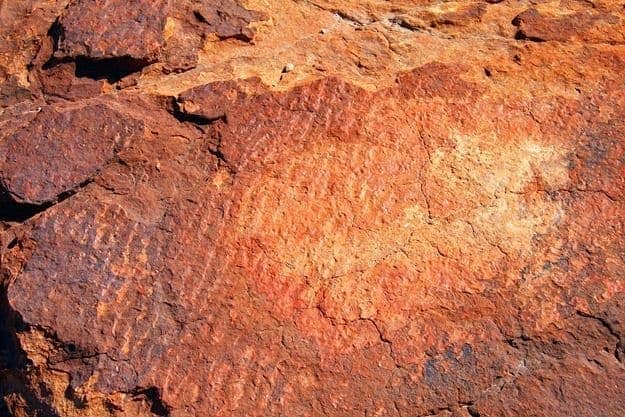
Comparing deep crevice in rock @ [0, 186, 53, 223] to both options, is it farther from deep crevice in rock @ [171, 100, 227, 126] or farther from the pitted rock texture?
deep crevice in rock @ [171, 100, 227, 126]

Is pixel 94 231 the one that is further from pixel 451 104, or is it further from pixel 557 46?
pixel 557 46

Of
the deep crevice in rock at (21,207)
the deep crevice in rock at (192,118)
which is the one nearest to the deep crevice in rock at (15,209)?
the deep crevice in rock at (21,207)

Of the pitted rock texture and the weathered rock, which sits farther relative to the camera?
the weathered rock

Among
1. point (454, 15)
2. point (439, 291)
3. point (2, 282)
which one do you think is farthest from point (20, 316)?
point (454, 15)

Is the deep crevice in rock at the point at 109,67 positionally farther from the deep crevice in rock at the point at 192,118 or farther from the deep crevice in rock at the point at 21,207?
the deep crevice in rock at the point at 21,207

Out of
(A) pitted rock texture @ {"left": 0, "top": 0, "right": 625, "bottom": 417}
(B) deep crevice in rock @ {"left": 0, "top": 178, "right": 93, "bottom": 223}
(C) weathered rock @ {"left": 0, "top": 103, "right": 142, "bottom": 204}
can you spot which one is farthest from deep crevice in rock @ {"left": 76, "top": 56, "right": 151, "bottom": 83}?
(B) deep crevice in rock @ {"left": 0, "top": 178, "right": 93, "bottom": 223}

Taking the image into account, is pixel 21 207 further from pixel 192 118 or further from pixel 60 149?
pixel 192 118

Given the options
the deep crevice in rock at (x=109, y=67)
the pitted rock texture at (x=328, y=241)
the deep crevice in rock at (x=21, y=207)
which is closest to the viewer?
the pitted rock texture at (x=328, y=241)

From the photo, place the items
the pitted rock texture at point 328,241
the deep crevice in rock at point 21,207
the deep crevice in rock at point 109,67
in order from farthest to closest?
the deep crevice in rock at point 109,67, the deep crevice in rock at point 21,207, the pitted rock texture at point 328,241

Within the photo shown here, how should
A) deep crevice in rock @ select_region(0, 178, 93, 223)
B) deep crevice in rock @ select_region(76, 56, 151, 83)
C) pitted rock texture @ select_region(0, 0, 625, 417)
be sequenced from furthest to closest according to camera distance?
1. deep crevice in rock @ select_region(76, 56, 151, 83)
2. deep crevice in rock @ select_region(0, 178, 93, 223)
3. pitted rock texture @ select_region(0, 0, 625, 417)
